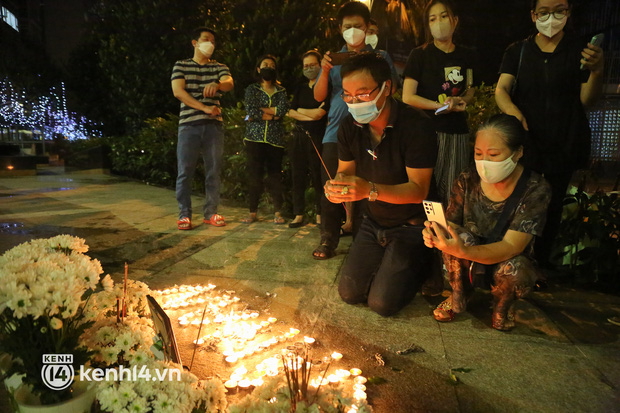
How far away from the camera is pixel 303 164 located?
5422 millimetres

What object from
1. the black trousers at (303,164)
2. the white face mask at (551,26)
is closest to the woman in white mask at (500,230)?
the white face mask at (551,26)

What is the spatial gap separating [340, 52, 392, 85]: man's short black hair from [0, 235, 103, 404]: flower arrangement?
194cm

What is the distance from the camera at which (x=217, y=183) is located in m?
5.55

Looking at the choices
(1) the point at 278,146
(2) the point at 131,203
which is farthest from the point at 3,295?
(2) the point at 131,203

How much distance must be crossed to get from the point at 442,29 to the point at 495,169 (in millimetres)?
1450

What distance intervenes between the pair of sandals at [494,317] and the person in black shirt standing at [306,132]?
2.30 metres

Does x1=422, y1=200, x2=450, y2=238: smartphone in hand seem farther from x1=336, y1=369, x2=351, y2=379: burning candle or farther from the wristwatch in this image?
x1=336, y1=369, x2=351, y2=379: burning candle

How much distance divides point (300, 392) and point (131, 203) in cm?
663

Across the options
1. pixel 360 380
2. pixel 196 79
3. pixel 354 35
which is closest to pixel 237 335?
pixel 360 380

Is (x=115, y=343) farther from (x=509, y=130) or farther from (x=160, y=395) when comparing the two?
(x=509, y=130)

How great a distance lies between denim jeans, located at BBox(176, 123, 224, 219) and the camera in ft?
17.2

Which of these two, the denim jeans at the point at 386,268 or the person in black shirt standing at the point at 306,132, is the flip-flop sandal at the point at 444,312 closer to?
the denim jeans at the point at 386,268

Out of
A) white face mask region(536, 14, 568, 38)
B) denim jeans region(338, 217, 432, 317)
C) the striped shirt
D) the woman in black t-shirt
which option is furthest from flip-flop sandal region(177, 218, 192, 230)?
white face mask region(536, 14, 568, 38)

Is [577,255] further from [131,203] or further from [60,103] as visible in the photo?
[60,103]
